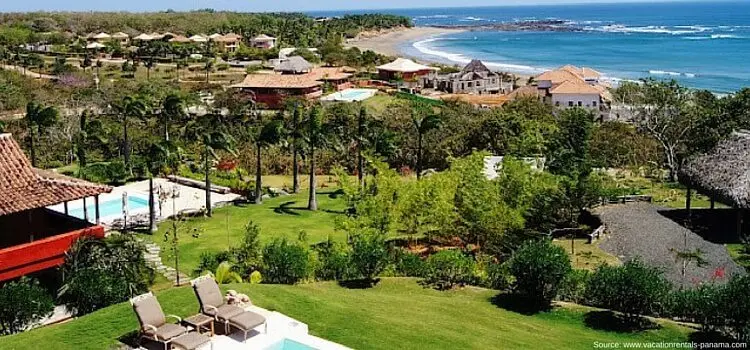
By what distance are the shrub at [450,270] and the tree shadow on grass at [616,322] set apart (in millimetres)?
2766

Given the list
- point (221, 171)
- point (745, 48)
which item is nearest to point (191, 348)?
point (221, 171)

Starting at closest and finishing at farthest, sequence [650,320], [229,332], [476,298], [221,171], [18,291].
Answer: [229,332], [18,291], [650,320], [476,298], [221,171]

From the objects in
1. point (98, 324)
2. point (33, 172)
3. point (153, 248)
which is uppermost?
point (33, 172)

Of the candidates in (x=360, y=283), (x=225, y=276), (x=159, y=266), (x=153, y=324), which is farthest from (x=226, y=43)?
(x=153, y=324)

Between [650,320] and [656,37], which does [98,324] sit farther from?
[656,37]

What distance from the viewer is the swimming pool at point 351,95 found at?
4521 cm

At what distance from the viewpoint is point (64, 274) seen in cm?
1466

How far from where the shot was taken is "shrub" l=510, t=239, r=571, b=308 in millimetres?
13281

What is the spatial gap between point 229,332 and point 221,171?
19040mm

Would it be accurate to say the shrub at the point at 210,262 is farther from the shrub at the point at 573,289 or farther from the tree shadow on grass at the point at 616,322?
the tree shadow on grass at the point at 616,322

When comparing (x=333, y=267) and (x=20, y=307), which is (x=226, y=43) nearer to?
(x=333, y=267)

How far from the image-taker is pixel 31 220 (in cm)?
1541

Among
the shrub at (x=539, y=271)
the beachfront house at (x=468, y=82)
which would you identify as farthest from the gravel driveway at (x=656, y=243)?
the beachfront house at (x=468, y=82)

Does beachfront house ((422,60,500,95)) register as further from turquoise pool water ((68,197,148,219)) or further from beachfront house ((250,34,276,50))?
turquoise pool water ((68,197,148,219))
